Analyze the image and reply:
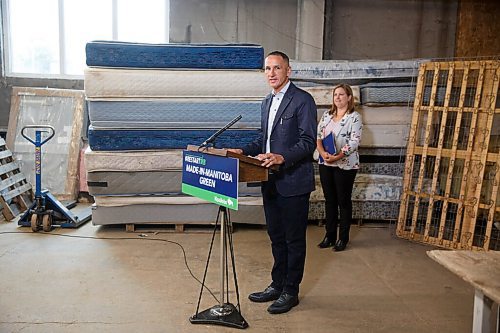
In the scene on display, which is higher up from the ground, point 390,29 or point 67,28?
point 390,29

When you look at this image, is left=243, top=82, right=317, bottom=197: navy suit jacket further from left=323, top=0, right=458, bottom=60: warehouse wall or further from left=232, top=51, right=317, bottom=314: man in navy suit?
left=323, top=0, right=458, bottom=60: warehouse wall

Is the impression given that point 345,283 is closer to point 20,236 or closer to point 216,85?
point 216,85

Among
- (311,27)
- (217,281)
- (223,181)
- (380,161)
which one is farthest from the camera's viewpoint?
(311,27)

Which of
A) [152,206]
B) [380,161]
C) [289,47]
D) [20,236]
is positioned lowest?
[20,236]

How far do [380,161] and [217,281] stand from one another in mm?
2527

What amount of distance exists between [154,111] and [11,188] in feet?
6.81

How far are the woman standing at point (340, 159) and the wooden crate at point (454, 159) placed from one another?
785 millimetres

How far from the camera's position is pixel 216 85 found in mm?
4188

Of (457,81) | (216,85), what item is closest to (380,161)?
(457,81)

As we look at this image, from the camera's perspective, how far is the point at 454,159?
4020 millimetres

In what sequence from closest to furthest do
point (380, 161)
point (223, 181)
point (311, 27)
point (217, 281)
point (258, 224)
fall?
point (223, 181) → point (217, 281) → point (258, 224) → point (380, 161) → point (311, 27)

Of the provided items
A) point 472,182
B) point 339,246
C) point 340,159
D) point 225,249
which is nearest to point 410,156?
point 472,182

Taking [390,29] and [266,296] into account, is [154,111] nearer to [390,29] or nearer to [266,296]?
[266,296]

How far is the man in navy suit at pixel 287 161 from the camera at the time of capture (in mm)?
2531
